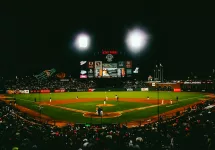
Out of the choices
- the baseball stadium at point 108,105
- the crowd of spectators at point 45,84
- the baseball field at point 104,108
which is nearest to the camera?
the baseball stadium at point 108,105

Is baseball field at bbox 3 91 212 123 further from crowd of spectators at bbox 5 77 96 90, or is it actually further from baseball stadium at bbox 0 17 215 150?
crowd of spectators at bbox 5 77 96 90

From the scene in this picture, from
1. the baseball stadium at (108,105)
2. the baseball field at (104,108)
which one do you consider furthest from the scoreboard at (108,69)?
the baseball field at (104,108)

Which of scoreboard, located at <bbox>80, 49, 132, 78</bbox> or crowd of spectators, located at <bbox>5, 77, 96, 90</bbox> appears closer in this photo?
scoreboard, located at <bbox>80, 49, 132, 78</bbox>

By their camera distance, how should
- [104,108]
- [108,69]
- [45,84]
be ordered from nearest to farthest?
[104,108] → [108,69] → [45,84]

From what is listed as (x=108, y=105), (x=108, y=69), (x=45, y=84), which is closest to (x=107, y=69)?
(x=108, y=69)

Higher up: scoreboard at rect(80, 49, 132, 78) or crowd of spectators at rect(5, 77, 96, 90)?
scoreboard at rect(80, 49, 132, 78)

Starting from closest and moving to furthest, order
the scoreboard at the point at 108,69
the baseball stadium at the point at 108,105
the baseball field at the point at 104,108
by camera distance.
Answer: the baseball stadium at the point at 108,105 < the baseball field at the point at 104,108 < the scoreboard at the point at 108,69

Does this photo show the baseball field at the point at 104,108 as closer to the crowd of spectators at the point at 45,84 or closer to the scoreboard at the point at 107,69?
the scoreboard at the point at 107,69

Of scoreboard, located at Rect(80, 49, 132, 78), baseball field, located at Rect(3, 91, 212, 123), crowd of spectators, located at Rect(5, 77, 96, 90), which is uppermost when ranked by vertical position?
scoreboard, located at Rect(80, 49, 132, 78)

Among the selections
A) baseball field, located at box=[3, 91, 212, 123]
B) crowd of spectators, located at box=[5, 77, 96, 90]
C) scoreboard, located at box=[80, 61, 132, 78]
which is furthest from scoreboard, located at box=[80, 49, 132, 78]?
baseball field, located at box=[3, 91, 212, 123]

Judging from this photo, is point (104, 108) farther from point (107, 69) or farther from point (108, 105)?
point (107, 69)

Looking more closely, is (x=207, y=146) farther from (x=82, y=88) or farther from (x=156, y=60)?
(x=156, y=60)

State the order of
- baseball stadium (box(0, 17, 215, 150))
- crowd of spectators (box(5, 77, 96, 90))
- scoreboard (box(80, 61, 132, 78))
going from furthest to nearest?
1. crowd of spectators (box(5, 77, 96, 90))
2. scoreboard (box(80, 61, 132, 78))
3. baseball stadium (box(0, 17, 215, 150))

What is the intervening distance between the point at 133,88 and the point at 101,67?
11.5 m
